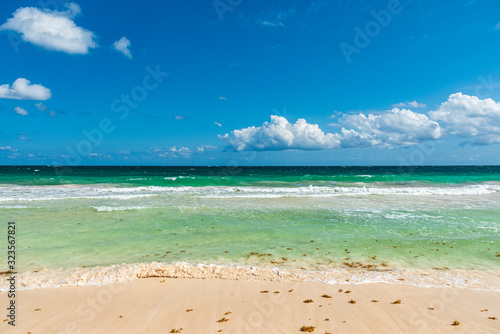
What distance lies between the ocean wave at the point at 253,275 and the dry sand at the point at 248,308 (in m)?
0.31

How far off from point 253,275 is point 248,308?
1.57m

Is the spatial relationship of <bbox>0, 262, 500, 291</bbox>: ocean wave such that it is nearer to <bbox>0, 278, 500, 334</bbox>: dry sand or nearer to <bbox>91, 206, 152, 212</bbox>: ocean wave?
<bbox>0, 278, 500, 334</bbox>: dry sand

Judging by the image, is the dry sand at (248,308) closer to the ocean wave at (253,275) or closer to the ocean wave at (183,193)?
the ocean wave at (253,275)

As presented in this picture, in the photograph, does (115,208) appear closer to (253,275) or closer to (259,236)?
(259,236)

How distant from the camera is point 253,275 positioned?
6980 millimetres

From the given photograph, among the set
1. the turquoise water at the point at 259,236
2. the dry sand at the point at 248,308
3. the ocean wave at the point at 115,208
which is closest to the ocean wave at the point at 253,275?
the dry sand at the point at 248,308

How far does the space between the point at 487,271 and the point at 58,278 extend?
11033 mm

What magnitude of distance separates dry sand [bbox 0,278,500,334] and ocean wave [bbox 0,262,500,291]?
1.02 ft

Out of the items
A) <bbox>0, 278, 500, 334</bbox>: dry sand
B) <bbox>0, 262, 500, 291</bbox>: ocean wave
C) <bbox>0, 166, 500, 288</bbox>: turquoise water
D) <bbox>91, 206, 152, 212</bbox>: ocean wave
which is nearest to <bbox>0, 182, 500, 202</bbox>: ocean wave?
<bbox>91, 206, 152, 212</bbox>: ocean wave

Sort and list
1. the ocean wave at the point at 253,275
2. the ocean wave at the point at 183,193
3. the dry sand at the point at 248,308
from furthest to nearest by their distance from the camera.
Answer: the ocean wave at the point at 183,193 < the ocean wave at the point at 253,275 < the dry sand at the point at 248,308

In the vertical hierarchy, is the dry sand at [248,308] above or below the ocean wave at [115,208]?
below

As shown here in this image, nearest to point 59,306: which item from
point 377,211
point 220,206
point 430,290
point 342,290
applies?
point 342,290

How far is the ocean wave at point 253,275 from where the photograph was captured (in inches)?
261

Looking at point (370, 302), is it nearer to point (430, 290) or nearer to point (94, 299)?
point (430, 290)
